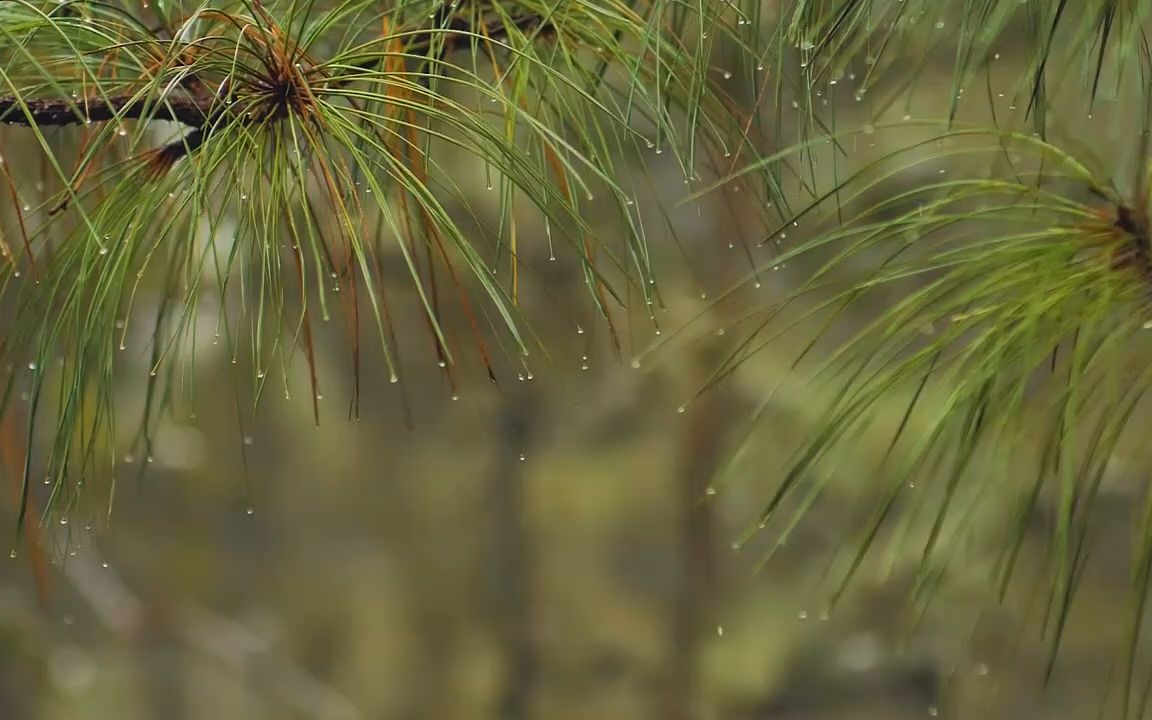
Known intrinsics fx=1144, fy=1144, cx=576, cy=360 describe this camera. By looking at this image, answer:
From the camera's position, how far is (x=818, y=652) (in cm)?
170

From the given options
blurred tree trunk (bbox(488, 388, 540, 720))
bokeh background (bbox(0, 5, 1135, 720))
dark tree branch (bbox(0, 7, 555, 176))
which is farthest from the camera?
blurred tree trunk (bbox(488, 388, 540, 720))

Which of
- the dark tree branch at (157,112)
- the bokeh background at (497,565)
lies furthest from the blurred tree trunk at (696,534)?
the dark tree branch at (157,112)

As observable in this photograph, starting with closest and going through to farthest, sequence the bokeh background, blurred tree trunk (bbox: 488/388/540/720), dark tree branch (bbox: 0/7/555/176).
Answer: dark tree branch (bbox: 0/7/555/176) < the bokeh background < blurred tree trunk (bbox: 488/388/540/720)

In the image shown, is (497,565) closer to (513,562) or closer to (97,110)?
(513,562)

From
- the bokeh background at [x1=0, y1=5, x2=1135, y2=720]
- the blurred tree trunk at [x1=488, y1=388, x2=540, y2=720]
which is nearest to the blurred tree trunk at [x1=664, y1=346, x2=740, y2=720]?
the bokeh background at [x1=0, y1=5, x2=1135, y2=720]

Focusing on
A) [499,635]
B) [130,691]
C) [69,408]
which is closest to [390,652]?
[499,635]

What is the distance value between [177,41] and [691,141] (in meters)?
0.18

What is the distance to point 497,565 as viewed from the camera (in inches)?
71.9

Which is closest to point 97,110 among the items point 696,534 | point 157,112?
point 157,112

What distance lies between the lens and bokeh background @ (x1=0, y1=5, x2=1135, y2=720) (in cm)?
170

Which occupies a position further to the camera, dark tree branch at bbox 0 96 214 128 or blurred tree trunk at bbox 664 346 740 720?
blurred tree trunk at bbox 664 346 740 720

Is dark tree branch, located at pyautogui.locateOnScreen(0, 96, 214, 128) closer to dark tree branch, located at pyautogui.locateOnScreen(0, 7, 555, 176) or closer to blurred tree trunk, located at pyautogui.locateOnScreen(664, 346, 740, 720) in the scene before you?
dark tree branch, located at pyautogui.locateOnScreen(0, 7, 555, 176)

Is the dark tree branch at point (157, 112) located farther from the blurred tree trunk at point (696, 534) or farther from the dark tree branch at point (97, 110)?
the blurred tree trunk at point (696, 534)

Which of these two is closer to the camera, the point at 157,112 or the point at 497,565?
the point at 157,112
